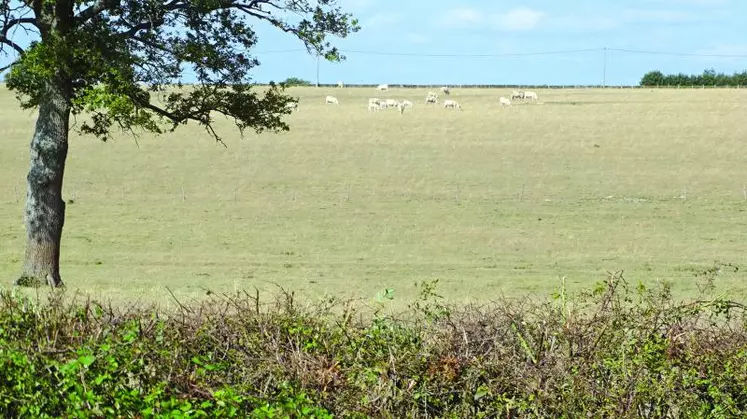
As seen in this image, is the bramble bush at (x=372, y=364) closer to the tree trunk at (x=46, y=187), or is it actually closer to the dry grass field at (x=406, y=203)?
the dry grass field at (x=406, y=203)

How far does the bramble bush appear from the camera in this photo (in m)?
6.38

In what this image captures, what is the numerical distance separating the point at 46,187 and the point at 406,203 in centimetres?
2402

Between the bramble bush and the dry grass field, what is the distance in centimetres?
300

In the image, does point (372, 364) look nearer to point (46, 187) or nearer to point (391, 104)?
point (46, 187)

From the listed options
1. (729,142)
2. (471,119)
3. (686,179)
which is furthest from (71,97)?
(471,119)

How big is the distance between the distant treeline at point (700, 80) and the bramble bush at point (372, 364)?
132 meters

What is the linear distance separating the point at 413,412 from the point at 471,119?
237ft

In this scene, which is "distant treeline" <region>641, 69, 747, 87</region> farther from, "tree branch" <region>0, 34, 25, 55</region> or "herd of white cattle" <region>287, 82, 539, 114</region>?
"tree branch" <region>0, 34, 25, 55</region>

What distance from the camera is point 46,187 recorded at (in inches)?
887

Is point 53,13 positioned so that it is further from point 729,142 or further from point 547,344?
point 729,142

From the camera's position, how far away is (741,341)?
7.43 meters

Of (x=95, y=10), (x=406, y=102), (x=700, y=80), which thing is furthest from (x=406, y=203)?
(x=700, y=80)

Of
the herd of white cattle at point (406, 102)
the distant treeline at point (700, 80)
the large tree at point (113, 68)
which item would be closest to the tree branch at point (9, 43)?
the large tree at point (113, 68)

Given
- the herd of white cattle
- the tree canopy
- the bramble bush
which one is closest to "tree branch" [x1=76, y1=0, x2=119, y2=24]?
the tree canopy
